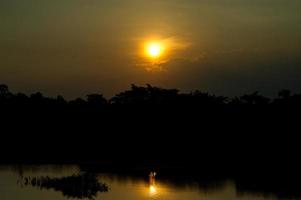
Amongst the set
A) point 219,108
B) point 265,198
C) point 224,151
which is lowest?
point 265,198

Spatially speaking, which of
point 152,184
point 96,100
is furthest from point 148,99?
point 152,184

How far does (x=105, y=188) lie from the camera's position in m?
36.4

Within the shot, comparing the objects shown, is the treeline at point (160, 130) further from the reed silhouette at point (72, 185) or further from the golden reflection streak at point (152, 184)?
the reed silhouette at point (72, 185)

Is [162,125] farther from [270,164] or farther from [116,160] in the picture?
[270,164]

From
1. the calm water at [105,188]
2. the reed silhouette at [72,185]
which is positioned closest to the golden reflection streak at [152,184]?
the calm water at [105,188]

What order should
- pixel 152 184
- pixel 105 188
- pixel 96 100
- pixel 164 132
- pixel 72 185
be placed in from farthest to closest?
pixel 96 100 → pixel 164 132 → pixel 152 184 → pixel 105 188 → pixel 72 185

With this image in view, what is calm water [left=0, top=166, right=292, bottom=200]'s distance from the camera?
3384 cm

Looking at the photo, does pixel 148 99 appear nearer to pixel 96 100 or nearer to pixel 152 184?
pixel 96 100

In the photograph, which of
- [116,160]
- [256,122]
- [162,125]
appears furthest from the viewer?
[162,125]

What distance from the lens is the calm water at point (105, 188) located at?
33.8 m

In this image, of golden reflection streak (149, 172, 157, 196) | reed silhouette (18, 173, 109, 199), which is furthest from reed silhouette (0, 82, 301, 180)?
reed silhouette (18, 173, 109, 199)

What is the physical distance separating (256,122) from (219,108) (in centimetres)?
790

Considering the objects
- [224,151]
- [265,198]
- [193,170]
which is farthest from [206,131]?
[265,198]

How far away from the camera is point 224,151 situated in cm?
5562
